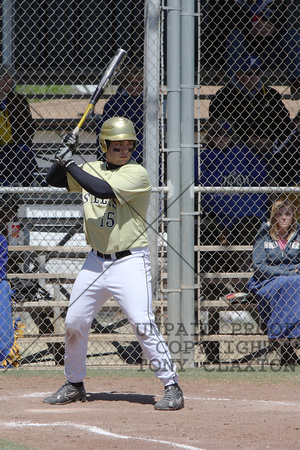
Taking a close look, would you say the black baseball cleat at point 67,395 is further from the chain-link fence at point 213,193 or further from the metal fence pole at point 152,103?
the metal fence pole at point 152,103

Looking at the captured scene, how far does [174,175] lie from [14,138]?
2446 millimetres

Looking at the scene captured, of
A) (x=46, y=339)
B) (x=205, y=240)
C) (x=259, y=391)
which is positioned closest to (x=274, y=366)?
(x=259, y=391)

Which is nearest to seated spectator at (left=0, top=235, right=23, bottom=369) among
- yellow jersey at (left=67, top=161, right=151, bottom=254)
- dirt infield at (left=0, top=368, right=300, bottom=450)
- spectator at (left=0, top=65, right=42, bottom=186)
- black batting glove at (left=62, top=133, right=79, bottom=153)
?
dirt infield at (left=0, top=368, right=300, bottom=450)

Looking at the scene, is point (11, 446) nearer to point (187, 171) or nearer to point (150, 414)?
point (150, 414)

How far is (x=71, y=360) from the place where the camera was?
450 centimetres

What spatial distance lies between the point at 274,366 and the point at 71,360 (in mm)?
2343

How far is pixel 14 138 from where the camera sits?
7.41 metres

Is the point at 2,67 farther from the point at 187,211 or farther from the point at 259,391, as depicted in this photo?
the point at 259,391

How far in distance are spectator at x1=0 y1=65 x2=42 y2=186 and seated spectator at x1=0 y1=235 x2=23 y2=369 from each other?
4.27ft

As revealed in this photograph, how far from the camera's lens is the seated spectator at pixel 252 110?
702cm

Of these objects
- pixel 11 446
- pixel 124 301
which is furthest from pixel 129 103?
pixel 11 446

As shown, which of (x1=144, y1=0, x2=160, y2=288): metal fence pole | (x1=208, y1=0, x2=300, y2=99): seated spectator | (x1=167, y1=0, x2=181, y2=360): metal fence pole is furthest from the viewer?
(x1=208, y1=0, x2=300, y2=99): seated spectator

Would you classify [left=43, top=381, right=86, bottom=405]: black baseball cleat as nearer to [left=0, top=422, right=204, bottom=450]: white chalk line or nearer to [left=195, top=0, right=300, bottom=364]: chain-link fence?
[left=0, top=422, right=204, bottom=450]: white chalk line

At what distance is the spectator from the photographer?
7.27 meters
